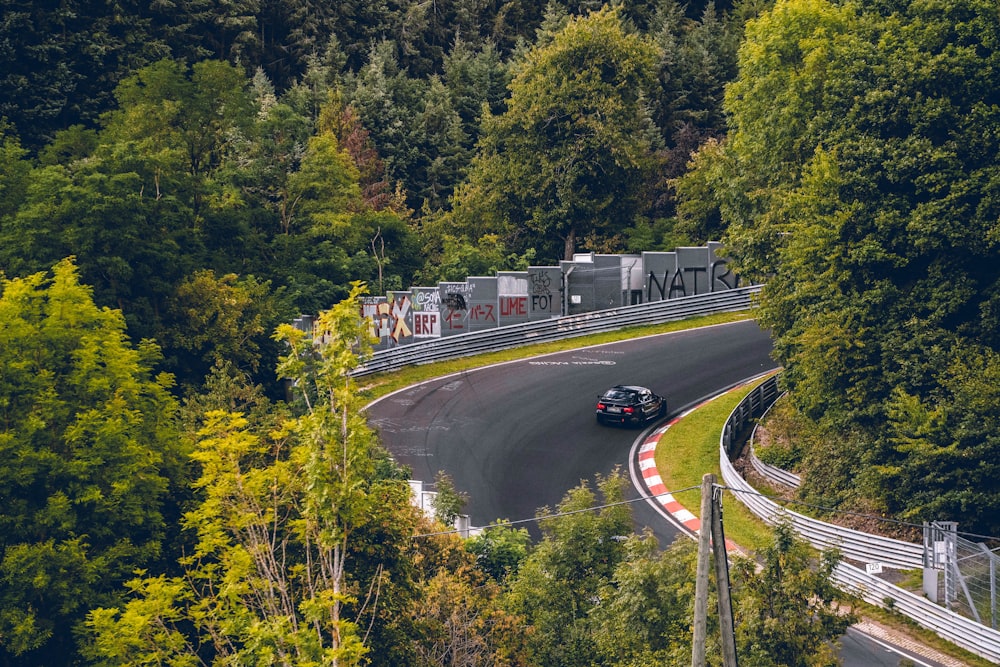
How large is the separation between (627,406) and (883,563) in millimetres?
13958

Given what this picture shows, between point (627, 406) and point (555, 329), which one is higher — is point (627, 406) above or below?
below

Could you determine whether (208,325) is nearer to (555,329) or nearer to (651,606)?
(555,329)

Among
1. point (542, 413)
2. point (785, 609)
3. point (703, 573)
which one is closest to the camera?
point (703, 573)

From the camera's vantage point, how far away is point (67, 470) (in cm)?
2655

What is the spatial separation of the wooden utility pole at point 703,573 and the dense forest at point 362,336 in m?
2.60

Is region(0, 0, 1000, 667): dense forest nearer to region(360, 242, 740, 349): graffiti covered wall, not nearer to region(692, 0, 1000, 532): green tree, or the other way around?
region(692, 0, 1000, 532): green tree

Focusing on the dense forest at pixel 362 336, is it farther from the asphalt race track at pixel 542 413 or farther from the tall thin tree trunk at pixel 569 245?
the asphalt race track at pixel 542 413

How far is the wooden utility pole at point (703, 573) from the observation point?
667 inches

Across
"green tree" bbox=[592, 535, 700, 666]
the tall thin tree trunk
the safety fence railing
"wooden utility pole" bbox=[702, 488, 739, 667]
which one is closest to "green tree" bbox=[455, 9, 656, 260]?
the tall thin tree trunk

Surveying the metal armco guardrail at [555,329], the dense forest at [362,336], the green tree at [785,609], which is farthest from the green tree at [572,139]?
the green tree at [785,609]

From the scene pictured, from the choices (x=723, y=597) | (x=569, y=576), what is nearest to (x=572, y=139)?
(x=569, y=576)

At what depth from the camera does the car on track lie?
4322 cm

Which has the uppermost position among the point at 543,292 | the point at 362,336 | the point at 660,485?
the point at 362,336

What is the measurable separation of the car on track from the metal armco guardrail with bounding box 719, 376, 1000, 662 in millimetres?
5298
